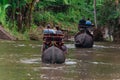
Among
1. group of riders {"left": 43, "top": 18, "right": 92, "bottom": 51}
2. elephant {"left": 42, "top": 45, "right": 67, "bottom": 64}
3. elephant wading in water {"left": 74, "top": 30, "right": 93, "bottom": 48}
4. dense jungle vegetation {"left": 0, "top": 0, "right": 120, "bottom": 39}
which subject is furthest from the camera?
dense jungle vegetation {"left": 0, "top": 0, "right": 120, "bottom": 39}

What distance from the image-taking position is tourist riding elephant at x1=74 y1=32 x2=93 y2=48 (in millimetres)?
29469

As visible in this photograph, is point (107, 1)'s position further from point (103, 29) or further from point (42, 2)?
point (42, 2)

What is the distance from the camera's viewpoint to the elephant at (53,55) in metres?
18.7

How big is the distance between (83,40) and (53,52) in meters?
11.1

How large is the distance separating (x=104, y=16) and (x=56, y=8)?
30.3ft

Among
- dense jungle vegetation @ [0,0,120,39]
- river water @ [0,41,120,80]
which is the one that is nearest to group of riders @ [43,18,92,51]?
river water @ [0,41,120,80]

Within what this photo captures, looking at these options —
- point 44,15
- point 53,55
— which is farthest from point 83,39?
point 44,15

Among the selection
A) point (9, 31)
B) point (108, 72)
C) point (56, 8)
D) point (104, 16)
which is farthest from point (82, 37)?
point (56, 8)

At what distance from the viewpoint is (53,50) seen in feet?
61.4

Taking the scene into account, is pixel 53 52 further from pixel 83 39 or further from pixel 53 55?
pixel 83 39

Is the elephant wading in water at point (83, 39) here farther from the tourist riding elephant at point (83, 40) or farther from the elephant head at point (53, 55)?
the elephant head at point (53, 55)

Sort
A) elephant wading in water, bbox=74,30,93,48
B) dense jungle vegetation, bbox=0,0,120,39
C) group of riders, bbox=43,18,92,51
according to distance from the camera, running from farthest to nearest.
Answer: dense jungle vegetation, bbox=0,0,120,39 → elephant wading in water, bbox=74,30,93,48 → group of riders, bbox=43,18,92,51

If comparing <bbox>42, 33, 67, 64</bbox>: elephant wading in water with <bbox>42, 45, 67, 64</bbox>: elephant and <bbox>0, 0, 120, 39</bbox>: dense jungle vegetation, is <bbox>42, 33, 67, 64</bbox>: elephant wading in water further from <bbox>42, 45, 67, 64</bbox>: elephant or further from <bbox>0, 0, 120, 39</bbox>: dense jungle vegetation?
<bbox>0, 0, 120, 39</bbox>: dense jungle vegetation

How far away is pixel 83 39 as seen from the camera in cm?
2962
